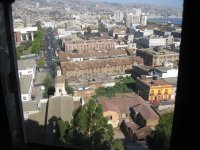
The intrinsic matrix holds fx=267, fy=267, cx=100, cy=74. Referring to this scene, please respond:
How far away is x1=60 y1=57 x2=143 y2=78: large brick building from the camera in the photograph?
842 cm

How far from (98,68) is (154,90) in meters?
3.11

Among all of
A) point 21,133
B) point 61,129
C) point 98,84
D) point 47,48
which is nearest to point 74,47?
point 47,48

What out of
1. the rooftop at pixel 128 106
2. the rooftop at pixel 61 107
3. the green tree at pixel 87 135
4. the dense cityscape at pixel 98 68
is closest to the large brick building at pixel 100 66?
the dense cityscape at pixel 98 68

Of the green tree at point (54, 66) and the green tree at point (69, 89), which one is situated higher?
the green tree at point (54, 66)

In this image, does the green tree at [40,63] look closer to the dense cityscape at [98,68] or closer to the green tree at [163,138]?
the dense cityscape at [98,68]

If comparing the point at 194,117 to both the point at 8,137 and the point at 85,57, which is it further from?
the point at 85,57

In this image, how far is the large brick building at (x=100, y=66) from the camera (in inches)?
332

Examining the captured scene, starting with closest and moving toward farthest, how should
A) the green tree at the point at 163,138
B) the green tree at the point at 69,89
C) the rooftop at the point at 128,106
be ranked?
the green tree at the point at 163,138 < the rooftop at the point at 128,106 < the green tree at the point at 69,89

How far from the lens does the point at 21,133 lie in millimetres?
556

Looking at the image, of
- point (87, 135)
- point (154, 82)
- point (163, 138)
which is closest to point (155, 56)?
point (154, 82)

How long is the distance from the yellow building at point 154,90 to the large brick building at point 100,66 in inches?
93.7

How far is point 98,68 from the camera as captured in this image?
352 inches

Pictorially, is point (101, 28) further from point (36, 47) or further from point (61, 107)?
point (61, 107)

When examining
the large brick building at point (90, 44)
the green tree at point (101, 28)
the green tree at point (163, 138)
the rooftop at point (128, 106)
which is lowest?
the rooftop at point (128, 106)
